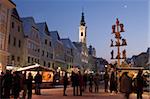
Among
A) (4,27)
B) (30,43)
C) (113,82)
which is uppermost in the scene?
(4,27)

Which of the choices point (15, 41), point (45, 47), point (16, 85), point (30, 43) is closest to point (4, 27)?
point (15, 41)

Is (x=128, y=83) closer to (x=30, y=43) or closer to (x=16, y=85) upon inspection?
(x=16, y=85)

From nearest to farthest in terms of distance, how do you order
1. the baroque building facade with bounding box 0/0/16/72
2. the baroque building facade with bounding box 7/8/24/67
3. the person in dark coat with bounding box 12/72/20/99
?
the person in dark coat with bounding box 12/72/20/99
the baroque building facade with bounding box 0/0/16/72
the baroque building facade with bounding box 7/8/24/67

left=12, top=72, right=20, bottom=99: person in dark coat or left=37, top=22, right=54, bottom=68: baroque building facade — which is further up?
left=37, top=22, right=54, bottom=68: baroque building facade

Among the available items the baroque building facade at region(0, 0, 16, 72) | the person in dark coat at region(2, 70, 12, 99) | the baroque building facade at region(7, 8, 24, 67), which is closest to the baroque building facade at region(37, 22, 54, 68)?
the baroque building facade at region(7, 8, 24, 67)

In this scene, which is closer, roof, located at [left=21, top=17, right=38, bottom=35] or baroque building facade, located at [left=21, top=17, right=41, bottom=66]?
baroque building facade, located at [left=21, top=17, right=41, bottom=66]

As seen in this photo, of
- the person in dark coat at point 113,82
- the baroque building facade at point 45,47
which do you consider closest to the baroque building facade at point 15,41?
the baroque building facade at point 45,47

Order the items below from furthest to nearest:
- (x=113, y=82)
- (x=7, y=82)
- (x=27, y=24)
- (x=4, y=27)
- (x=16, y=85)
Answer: (x=27, y=24) < (x=4, y=27) < (x=113, y=82) < (x=16, y=85) < (x=7, y=82)

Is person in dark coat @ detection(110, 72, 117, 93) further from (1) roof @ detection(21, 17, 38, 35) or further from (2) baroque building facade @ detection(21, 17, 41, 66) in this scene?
(1) roof @ detection(21, 17, 38, 35)

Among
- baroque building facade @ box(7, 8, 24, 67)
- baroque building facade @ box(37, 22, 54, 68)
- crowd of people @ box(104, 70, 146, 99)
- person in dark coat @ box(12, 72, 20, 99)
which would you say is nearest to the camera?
crowd of people @ box(104, 70, 146, 99)

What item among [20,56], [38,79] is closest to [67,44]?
[20,56]

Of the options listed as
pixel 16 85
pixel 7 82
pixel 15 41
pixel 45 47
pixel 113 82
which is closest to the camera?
pixel 7 82

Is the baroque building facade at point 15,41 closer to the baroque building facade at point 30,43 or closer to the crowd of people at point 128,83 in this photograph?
the baroque building facade at point 30,43

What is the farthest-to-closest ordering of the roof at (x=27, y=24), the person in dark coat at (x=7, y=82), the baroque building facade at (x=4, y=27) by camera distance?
the roof at (x=27, y=24) → the baroque building facade at (x=4, y=27) → the person in dark coat at (x=7, y=82)
